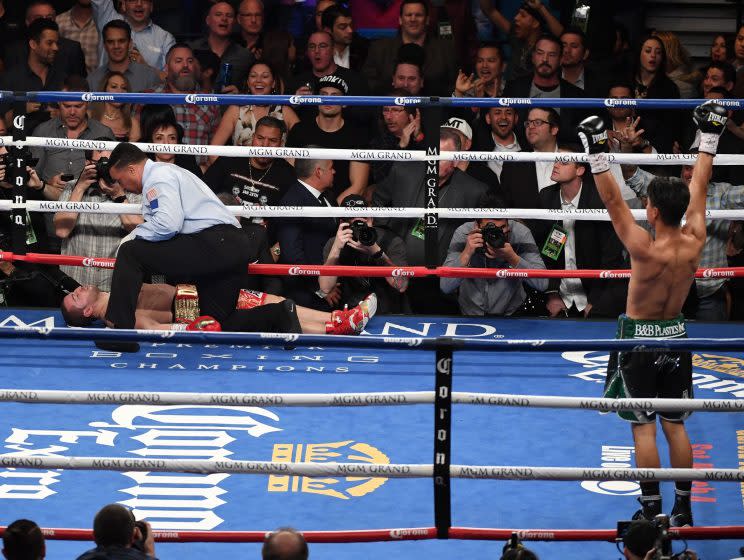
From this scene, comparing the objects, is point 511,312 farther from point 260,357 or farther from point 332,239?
point 260,357

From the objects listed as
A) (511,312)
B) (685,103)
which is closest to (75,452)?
(511,312)

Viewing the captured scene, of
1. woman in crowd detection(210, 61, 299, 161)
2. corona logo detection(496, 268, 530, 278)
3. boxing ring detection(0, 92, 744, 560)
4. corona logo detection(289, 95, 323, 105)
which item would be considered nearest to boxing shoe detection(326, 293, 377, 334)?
boxing ring detection(0, 92, 744, 560)

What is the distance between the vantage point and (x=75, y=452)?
17.2 ft

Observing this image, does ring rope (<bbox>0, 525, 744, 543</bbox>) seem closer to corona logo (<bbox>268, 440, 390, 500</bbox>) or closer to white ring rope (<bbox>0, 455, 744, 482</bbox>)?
white ring rope (<bbox>0, 455, 744, 482</bbox>)

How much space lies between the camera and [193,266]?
21.6 feet

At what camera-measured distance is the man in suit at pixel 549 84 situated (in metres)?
7.99

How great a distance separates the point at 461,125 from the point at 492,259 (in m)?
1.05

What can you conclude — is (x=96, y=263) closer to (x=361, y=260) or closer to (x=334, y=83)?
(x=361, y=260)

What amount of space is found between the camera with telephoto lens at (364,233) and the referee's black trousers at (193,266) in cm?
60

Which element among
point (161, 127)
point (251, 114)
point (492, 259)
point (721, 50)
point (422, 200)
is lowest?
point (492, 259)

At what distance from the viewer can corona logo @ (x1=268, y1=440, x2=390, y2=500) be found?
4.92m

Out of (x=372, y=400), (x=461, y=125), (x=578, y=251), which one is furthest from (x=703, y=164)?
(x=461, y=125)

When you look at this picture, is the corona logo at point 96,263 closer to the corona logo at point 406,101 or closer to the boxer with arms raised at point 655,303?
Answer: the corona logo at point 406,101

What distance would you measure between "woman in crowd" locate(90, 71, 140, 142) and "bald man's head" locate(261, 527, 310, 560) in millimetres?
4952
